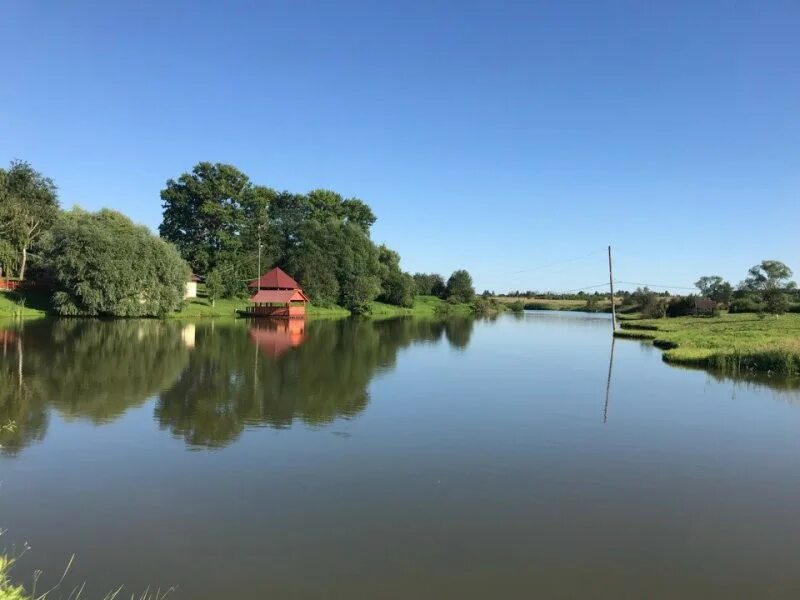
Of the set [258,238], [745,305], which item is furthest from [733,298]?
[258,238]

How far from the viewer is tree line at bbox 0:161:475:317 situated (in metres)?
42.3

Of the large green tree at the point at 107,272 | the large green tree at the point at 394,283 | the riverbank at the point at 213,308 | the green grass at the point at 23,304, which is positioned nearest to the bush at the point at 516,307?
the riverbank at the point at 213,308

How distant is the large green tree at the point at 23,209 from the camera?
44884mm

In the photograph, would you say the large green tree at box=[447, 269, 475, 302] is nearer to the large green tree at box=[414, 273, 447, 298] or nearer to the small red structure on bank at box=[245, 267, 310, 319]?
the large green tree at box=[414, 273, 447, 298]

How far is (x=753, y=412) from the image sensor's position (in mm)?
14133

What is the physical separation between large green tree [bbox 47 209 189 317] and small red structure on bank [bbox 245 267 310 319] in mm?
9525

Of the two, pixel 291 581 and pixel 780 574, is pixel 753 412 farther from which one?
pixel 291 581

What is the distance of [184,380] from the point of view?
1670 cm

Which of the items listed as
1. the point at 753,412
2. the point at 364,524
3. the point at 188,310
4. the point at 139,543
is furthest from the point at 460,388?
the point at 188,310

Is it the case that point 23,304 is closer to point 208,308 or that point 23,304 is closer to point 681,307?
point 208,308

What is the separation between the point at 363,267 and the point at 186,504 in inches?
2482

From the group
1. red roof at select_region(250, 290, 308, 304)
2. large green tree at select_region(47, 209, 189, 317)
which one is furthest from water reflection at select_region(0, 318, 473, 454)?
red roof at select_region(250, 290, 308, 304)

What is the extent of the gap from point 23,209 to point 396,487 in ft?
167

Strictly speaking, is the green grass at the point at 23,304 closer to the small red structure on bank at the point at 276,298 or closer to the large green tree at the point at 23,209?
the large green tree at the point at 23,209
